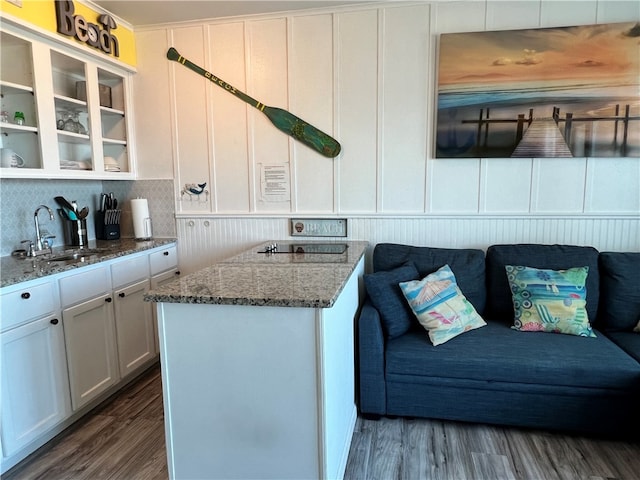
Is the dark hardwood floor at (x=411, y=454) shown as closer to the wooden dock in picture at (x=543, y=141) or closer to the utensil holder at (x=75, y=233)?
the utensil holder at (x=75, y=233)

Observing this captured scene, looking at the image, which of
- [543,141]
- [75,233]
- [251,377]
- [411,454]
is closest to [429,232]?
[543,141]

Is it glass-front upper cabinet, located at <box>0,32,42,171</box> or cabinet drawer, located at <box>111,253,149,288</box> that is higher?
glass-front upper cabinet, located at <box>0,32,42,171</box>

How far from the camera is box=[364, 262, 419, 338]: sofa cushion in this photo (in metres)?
2.30

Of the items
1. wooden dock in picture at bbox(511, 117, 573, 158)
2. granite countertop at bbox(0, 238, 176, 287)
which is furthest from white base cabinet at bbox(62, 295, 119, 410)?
wooden dock in picture at bbox(511, 117, 573, 158)

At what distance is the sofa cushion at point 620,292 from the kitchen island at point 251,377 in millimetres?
1776

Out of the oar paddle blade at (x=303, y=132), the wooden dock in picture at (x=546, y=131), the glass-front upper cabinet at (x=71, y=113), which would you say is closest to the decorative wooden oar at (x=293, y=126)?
the oar paddle blade at (x=303, y=132)

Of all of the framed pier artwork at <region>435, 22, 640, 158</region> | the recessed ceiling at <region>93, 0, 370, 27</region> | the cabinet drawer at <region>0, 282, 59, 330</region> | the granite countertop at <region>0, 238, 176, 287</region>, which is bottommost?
the cabinet drawer at <region>0, 282, 59, 330</region>

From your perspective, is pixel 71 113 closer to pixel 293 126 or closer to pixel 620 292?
pixel 293 126

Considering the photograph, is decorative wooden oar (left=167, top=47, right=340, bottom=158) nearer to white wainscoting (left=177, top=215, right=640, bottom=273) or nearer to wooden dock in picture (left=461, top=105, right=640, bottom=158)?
white wainscoting (left=177, top=215, right=640, bottom=273)

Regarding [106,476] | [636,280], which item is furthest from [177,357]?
[636,280]

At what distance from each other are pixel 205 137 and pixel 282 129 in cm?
60

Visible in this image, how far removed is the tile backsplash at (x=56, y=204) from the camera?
2490mm

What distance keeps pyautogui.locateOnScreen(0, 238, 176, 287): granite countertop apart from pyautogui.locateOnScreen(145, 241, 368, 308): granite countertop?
Answer: 2.56 feet

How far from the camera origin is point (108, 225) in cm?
312
